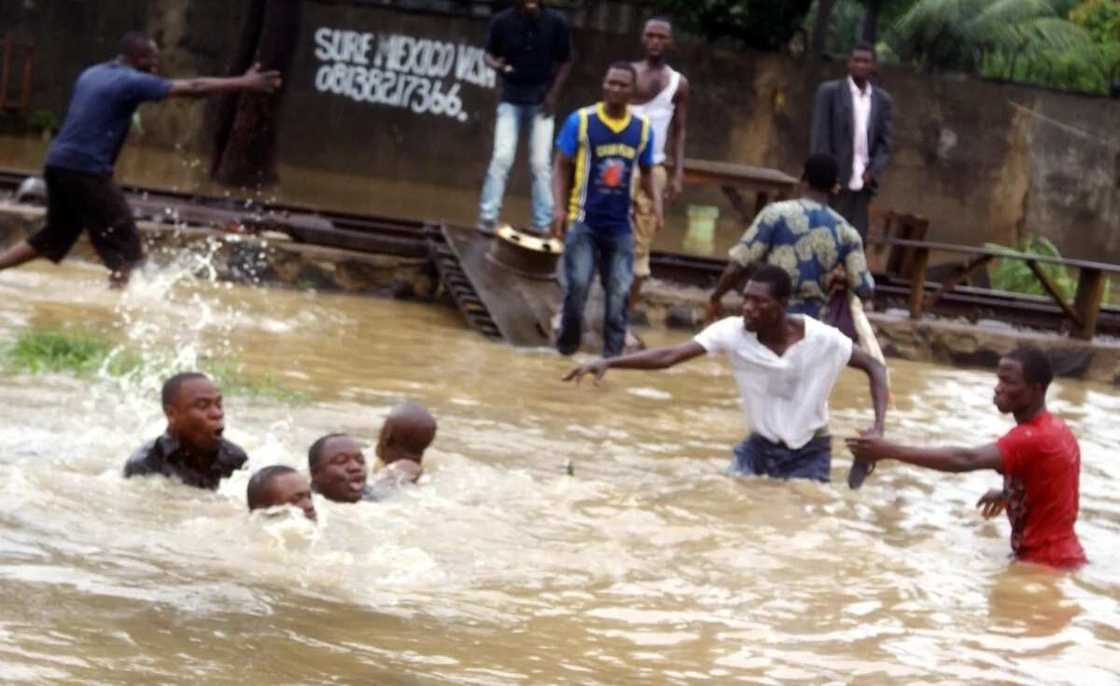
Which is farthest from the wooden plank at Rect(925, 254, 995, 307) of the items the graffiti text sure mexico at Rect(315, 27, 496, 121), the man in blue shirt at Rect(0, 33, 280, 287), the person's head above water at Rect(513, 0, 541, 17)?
the graffiti text sure mexico at Rect(315, 27, 496, 121)

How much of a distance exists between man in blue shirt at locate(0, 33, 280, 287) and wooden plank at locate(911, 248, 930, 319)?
576cm

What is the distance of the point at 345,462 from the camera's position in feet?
27.6

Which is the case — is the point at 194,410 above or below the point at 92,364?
above

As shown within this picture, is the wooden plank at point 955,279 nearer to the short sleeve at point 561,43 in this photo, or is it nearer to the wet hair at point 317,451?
the short sleeve at point 561,43

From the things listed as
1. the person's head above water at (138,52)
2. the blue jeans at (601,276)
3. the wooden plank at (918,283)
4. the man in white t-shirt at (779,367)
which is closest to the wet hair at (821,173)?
the man in white t-shirt at (779,367)

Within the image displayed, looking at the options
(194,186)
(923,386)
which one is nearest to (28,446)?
(923,386)

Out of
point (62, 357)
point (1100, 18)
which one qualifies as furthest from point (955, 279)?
point (1100, 18)

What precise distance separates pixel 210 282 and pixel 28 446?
5992 millimetres

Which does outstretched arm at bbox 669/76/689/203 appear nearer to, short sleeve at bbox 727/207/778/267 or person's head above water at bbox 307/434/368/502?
short sleeve at bbox 727/207/778/267

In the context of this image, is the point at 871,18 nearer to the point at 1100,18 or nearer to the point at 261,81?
the point at 1100,18

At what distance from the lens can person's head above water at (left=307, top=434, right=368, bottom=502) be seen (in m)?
8.40

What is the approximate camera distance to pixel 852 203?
1500 centimetres

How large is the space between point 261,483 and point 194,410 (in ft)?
1.76

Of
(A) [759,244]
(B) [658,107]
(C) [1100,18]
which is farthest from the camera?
(C) [1100,18]
